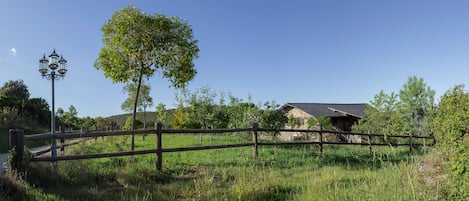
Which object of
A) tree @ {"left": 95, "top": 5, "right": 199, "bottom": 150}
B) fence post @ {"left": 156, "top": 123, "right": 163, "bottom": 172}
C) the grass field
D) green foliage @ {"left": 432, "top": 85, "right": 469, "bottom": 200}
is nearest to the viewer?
green foliage @ {"left": 432, "top": 85, "right": 469, "bottom": 200}

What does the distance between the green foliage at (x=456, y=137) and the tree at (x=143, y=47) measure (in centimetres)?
663

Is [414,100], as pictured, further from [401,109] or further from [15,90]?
[15,90]

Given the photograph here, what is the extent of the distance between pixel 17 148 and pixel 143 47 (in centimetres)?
411

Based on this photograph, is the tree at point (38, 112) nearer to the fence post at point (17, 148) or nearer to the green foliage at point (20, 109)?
the green foliage at point (20, 109)

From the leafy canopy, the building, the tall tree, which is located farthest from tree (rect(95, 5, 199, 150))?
the tall tree

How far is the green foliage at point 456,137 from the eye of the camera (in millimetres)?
2980

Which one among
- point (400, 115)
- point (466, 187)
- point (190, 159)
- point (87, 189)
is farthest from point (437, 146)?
point (400, 115)

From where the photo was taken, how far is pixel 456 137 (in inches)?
135

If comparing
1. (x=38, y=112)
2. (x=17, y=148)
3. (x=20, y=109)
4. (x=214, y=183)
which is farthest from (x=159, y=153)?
(x=38, y=112)

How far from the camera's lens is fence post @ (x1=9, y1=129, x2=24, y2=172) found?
17.6ft

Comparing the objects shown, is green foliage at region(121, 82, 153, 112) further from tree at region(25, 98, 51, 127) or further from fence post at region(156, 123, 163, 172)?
fence post at region(156, 123, 163, 172)

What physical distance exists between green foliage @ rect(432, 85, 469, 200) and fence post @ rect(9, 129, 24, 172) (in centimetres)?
651

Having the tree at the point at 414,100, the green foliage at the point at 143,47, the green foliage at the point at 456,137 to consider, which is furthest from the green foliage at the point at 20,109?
the tree at the point at 414,100

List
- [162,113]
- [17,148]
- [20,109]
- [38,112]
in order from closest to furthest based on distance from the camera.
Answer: [17,148]
[20,109]
[38,112]
[162,113]
